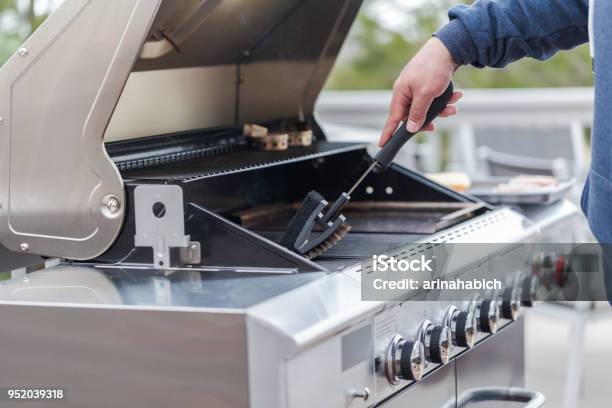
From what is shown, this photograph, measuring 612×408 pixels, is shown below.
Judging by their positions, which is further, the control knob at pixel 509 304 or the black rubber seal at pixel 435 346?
the control knob at pixel 509 304

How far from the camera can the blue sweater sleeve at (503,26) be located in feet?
5.31

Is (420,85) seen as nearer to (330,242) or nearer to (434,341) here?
(330,242)

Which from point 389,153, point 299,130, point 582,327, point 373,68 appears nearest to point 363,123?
point 582,327

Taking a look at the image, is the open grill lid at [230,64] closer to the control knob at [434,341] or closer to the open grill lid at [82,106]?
the open grill lid at [82,106]

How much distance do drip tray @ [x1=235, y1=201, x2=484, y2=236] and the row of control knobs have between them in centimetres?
17

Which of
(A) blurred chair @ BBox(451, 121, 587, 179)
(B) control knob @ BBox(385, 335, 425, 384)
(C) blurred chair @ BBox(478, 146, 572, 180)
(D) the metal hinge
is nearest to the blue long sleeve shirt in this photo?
(B) control knob @ BBox(385, 335, 425, 384)

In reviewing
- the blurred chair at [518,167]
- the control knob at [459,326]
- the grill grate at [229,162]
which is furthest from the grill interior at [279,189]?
the blurred chair at [518,167]

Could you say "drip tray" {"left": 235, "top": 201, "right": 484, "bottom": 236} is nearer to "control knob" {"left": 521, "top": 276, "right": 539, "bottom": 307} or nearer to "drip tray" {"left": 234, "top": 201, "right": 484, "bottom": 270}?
"drip tray" {"left": 234, "top": 201, "right": 484, "bottom": 270}

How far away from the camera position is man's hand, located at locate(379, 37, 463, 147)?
157cm

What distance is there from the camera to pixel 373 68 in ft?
33.1

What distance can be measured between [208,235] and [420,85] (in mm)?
427

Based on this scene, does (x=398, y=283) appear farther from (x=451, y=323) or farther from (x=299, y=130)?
(x=299, y=130)

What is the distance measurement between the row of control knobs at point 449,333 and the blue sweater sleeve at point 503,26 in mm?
425

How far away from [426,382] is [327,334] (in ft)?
1.42
